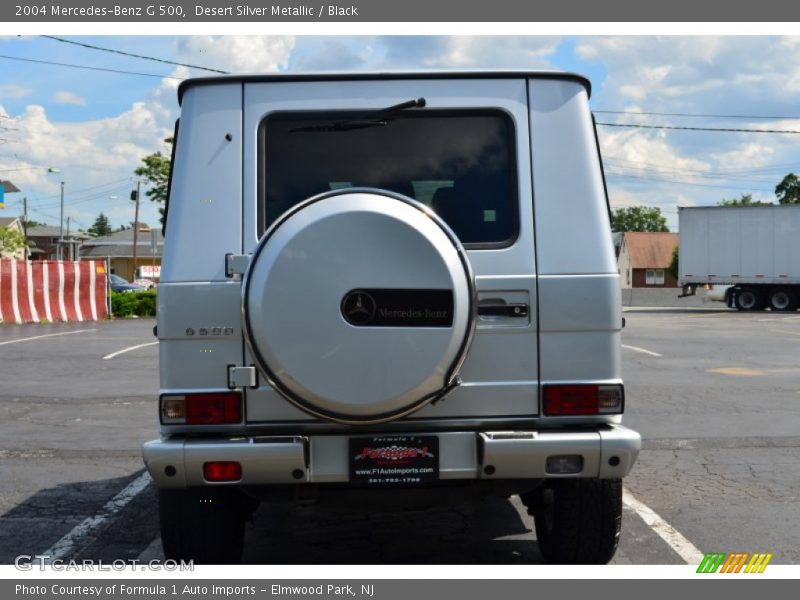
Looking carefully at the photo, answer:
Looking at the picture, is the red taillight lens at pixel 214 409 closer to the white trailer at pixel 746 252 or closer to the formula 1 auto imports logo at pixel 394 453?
the formula 1 auto imports logo at pixel 394 453

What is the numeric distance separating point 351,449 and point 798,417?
291 inches

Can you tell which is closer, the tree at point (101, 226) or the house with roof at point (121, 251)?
the house with roof at point (121, 251)

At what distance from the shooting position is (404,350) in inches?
161

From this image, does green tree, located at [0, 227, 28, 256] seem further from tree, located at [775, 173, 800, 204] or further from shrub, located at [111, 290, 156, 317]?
tree, located at [775, 173, 800, 204]

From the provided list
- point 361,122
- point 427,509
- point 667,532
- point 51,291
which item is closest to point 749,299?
point 51,291

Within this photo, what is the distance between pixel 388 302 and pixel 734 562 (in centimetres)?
254

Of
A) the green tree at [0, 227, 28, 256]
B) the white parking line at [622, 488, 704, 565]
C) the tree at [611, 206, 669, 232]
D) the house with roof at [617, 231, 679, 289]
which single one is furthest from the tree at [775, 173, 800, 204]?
the white parking line at [622, 488, 704, 565]

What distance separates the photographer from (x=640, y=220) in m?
131

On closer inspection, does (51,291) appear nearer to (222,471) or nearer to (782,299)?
(222,471)

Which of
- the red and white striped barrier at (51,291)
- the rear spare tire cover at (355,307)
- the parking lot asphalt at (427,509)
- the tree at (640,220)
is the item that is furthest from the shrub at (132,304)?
the tree at (640,220)

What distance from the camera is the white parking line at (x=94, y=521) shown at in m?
5.51

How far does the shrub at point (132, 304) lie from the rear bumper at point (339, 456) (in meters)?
26.7

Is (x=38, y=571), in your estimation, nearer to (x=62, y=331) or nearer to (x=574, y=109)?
(x=574, y=109)

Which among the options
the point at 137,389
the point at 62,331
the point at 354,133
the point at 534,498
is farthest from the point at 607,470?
the point at 62,331
